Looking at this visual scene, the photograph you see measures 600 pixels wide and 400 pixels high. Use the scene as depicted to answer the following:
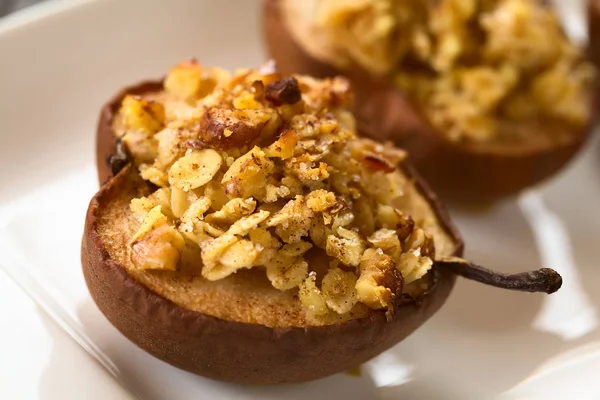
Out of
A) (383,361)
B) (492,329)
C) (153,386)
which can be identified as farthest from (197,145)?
(492,329)

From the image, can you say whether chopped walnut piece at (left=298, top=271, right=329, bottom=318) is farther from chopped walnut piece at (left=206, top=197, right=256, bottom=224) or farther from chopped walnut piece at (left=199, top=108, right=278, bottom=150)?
chopped walnut piece at (left=199, top=108, right=278, bottom=150)

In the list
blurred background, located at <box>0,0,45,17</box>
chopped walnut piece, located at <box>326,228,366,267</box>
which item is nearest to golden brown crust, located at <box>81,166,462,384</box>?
chopped walnut piece, located at <box>326,228,366,267</box>

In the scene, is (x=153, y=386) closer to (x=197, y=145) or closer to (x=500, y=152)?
(x=197, y=145)

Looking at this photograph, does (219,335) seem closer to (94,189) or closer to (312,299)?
(312,299)

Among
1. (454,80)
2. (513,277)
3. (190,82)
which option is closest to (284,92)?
(190,82)

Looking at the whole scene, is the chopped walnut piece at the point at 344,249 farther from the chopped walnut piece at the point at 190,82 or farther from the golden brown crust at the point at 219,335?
the chopped walnut piece at the point at 190,82

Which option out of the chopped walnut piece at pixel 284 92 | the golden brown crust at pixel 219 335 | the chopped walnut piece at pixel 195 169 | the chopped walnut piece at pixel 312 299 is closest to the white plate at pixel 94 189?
the golden brown crust at pixel 219 335
